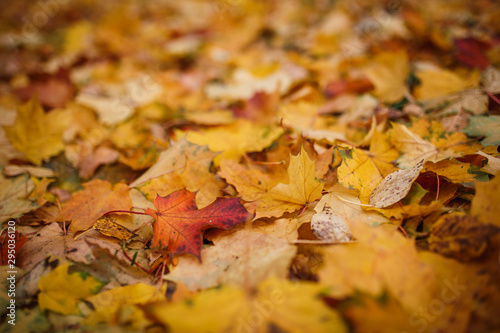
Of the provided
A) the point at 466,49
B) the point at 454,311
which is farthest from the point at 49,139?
the point at 466,49

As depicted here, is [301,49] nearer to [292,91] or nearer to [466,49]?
[292,91]

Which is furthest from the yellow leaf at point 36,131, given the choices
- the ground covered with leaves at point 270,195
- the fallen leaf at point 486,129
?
the fallen leaf at point 486,129

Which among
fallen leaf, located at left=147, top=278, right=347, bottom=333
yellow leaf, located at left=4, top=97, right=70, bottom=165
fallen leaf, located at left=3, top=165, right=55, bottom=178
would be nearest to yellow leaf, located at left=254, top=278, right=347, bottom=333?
fallen leaf, located at left=147, top=278, right=347, bottom=333

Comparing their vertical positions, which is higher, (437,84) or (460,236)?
(437,84)

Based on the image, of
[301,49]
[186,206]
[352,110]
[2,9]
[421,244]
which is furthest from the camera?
[2,9]

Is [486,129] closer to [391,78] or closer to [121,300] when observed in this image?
[391,78]

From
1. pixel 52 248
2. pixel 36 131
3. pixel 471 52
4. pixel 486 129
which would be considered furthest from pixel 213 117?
pixel 471 52
